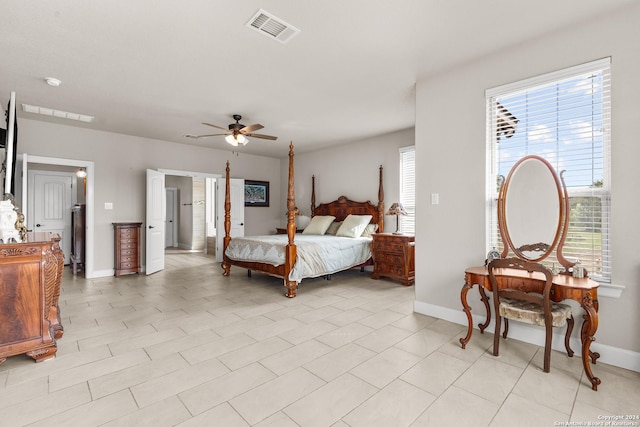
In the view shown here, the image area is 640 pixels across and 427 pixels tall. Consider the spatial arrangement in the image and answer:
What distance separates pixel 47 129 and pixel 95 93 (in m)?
2.12

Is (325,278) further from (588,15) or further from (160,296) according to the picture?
(588,15)

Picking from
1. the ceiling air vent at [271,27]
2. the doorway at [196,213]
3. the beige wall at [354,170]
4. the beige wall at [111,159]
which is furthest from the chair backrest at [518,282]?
the doorway at [196,213]

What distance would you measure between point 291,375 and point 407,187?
4151mm

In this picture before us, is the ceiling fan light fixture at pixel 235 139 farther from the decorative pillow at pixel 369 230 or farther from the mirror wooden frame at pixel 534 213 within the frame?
the mirror wooden frame at pixel 534 213

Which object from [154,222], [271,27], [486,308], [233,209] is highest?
[271,27]

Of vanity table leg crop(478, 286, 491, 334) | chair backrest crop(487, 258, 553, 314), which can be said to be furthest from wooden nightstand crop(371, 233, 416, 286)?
chair backrest crop(487, 258, 553, 314)

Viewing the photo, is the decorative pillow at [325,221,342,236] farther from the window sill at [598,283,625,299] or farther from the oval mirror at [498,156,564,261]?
the window sill at [598,283,625,299]

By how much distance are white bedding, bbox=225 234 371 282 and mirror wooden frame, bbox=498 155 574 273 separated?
2.49m

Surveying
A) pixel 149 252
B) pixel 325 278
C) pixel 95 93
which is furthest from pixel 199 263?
pixel 95 93

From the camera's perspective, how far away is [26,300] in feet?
7.81

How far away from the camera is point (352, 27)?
2465mm

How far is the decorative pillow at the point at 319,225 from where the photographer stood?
6297 mm

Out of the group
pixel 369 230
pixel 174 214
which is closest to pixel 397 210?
pixel 369 230

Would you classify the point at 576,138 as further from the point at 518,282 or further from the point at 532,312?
the point at 532,312
